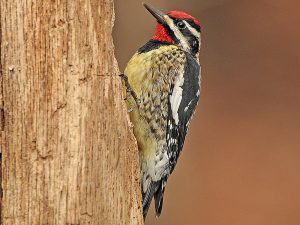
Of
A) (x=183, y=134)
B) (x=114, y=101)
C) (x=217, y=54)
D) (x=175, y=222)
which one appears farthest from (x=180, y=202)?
(x=114, y=101)

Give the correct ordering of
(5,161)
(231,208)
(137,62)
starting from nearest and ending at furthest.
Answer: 1. (5,161)
2. (137,62)
3. (231,208)

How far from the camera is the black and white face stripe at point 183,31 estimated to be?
4.78m

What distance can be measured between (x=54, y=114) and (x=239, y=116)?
581 cm

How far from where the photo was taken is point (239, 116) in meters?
8.95

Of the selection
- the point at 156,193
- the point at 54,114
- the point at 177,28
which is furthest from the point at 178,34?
the point at 54,114

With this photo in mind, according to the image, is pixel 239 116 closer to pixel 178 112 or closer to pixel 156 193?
pixel 178 112

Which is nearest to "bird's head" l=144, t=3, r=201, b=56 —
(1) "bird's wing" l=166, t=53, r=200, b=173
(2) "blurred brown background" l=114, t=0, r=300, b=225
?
(1) "bird's wing" l=166, t=53, r=200, b=173

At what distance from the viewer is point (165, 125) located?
458 centimetres

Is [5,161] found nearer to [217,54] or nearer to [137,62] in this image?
[137,62]

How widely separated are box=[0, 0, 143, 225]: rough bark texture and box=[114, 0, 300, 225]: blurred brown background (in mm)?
4563

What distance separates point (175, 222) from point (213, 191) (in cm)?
61

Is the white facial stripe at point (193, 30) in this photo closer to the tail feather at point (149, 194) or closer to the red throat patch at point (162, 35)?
the red throat patch at point (162, 35)

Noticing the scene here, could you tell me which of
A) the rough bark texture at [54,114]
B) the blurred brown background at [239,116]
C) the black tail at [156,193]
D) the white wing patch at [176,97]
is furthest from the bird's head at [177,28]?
the blurred brown background at [239,116]

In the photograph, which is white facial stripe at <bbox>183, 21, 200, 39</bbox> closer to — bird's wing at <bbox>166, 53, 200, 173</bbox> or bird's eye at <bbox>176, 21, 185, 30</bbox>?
bird's eye at <bbox>176, 21, 185, 30</bbox>
